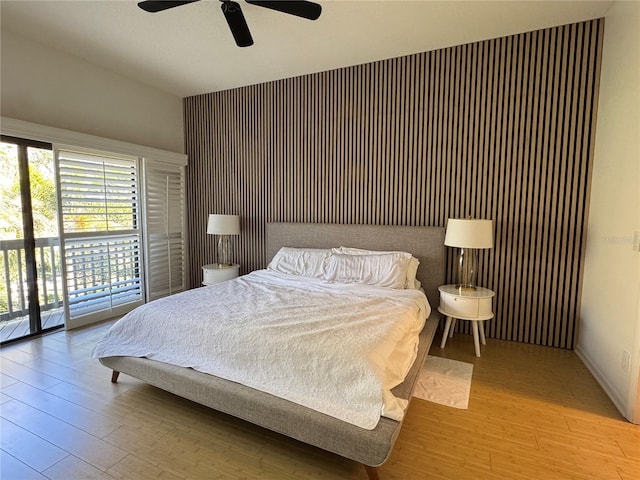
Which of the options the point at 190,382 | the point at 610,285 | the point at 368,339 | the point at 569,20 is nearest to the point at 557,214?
the point at 610,285

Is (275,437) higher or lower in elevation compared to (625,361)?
lower

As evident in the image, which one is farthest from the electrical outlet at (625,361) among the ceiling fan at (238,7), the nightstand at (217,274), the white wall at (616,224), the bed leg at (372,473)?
the nightstand at (217,274)

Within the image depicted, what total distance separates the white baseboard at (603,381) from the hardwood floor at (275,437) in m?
0.05

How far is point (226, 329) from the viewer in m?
2.05

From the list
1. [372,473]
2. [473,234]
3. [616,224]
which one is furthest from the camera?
[473,234]

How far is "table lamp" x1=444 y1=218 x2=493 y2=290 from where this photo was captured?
115 inches

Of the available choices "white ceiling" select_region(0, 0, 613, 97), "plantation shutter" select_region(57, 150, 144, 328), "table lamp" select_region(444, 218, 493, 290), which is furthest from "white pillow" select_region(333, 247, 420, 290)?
"plantation shutter" select_region(57, 150, 144, 328)

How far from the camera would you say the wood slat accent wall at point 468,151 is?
9.81 feet

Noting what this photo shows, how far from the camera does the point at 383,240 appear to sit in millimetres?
3582

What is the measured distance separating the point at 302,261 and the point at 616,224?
2801 millimetres

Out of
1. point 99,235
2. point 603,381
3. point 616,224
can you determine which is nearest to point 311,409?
point 603,381

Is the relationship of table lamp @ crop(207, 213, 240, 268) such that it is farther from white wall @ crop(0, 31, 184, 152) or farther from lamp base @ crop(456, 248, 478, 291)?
lamp base @ crop(456, 248, 478, 291)

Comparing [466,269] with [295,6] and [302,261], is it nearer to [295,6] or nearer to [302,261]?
[302,261]

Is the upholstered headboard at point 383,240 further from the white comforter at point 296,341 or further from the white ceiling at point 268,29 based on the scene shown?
the white ceiling at point 268,29
